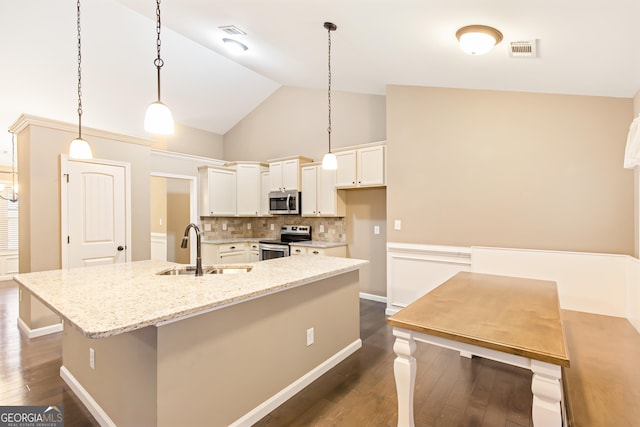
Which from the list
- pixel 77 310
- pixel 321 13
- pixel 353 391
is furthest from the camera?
pixel 321 13

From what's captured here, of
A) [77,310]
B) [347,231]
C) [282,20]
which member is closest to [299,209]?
[347,231]

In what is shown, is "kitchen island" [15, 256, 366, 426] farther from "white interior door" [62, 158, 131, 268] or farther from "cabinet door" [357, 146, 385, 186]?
"cabinet door" [357, 146, 385, 186]

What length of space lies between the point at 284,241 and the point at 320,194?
3.68ft

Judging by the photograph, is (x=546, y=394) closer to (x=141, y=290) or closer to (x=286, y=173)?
(x=141, y=290)

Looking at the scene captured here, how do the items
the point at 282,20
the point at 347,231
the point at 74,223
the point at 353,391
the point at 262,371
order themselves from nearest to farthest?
the point at 262,371 → the point at 353,391 → the point at 282,20 → the point at 74,223 → the point at 347,231

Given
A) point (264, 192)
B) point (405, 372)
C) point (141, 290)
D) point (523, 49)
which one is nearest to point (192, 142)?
point (264, 192)

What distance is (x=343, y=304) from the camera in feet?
9.07

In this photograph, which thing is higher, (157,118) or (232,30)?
(232,30)

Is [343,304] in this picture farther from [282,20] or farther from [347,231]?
[282,20]

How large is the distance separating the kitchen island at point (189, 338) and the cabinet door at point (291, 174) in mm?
2655

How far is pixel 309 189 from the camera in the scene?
196 inches

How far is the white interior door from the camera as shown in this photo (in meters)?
3.49

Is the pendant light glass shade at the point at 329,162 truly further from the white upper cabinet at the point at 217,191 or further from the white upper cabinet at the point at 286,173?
the white upper cabinet at the point at 217,191

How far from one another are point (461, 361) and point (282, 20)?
341 cm
